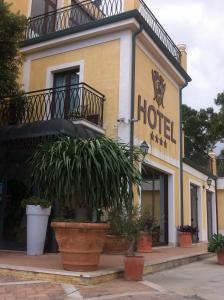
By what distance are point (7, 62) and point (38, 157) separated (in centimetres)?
308

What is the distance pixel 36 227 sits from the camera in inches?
366

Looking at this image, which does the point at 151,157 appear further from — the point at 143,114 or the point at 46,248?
the point at 46,248

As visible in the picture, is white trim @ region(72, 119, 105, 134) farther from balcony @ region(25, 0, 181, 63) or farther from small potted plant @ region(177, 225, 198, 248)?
small potted plant @ region(177, 225, 198, 248)

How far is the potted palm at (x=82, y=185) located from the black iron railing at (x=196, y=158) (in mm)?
8810

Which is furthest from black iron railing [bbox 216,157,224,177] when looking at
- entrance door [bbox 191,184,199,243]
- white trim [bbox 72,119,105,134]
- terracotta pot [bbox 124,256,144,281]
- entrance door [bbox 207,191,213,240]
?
terracotta pot [bbox 124,256,144,281]

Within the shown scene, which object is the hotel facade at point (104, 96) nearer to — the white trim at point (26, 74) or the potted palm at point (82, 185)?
the white trim at point (26, 74)

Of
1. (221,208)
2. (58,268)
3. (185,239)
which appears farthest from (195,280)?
(221,208)

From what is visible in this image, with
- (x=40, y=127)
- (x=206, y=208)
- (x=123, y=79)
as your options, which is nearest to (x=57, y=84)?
(x=123, y=79)

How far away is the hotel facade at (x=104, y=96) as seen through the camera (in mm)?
10945

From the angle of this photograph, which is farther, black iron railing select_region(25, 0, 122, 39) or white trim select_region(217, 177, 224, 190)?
white trim select_region(217, 177, 224, 190)

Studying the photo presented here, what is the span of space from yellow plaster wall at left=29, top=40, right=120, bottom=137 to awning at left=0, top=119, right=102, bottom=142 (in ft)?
3.64

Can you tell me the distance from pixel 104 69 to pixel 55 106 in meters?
1.76

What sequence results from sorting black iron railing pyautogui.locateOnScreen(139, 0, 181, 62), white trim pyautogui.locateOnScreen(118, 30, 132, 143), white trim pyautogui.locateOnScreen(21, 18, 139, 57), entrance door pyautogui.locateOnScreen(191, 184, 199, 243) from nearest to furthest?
white trim pyautogui.locateOnScreen(118, 30, 132, 143) < white trim pyautogui.locateOnScreen(21, 18, 139, 57) < black iron railing pyautogui.locateOnScreen(139, 0, 181, 62) < entrance door pyautogui.locateOnScreen(191, 184, 199, 243)

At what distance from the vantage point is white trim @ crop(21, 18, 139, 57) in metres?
11.6
